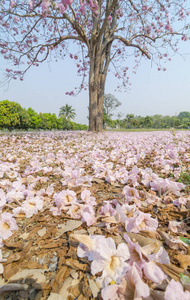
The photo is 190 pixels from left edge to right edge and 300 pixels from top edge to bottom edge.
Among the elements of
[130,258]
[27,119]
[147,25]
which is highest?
[147,25]

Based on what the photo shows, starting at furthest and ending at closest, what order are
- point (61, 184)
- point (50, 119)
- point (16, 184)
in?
point (50, 119) < point (61, 184) < point (16, 184)

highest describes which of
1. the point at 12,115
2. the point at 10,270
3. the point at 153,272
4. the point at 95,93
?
the point at 12,115

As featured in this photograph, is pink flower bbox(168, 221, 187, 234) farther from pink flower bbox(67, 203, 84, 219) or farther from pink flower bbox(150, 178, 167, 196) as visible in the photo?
pink flower bbox(67, 203, 84, 219)

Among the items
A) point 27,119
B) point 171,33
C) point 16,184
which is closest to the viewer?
point 16,184

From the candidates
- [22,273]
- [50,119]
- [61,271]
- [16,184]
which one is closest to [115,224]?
[61,271]

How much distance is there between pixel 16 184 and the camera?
5.98ft

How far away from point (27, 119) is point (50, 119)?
1233 centimetres

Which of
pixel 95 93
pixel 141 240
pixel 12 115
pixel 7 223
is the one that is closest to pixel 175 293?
pixel 141 240

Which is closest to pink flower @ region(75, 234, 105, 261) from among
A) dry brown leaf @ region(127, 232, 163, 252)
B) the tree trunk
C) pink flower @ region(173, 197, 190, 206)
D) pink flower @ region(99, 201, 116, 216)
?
dry brown leaf @ region(127, 232, 163, 252)

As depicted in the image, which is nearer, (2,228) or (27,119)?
(2,228)

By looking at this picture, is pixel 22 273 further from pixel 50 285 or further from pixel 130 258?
pixel 130 258

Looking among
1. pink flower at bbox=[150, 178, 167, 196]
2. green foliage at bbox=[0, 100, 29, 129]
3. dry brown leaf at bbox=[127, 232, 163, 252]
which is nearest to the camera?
dry brown leaf at bbox=[127, 232, 163, 252]

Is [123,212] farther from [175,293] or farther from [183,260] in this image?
[175,293]

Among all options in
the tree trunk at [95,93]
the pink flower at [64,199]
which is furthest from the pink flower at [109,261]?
the tree trunk at [95,93]
